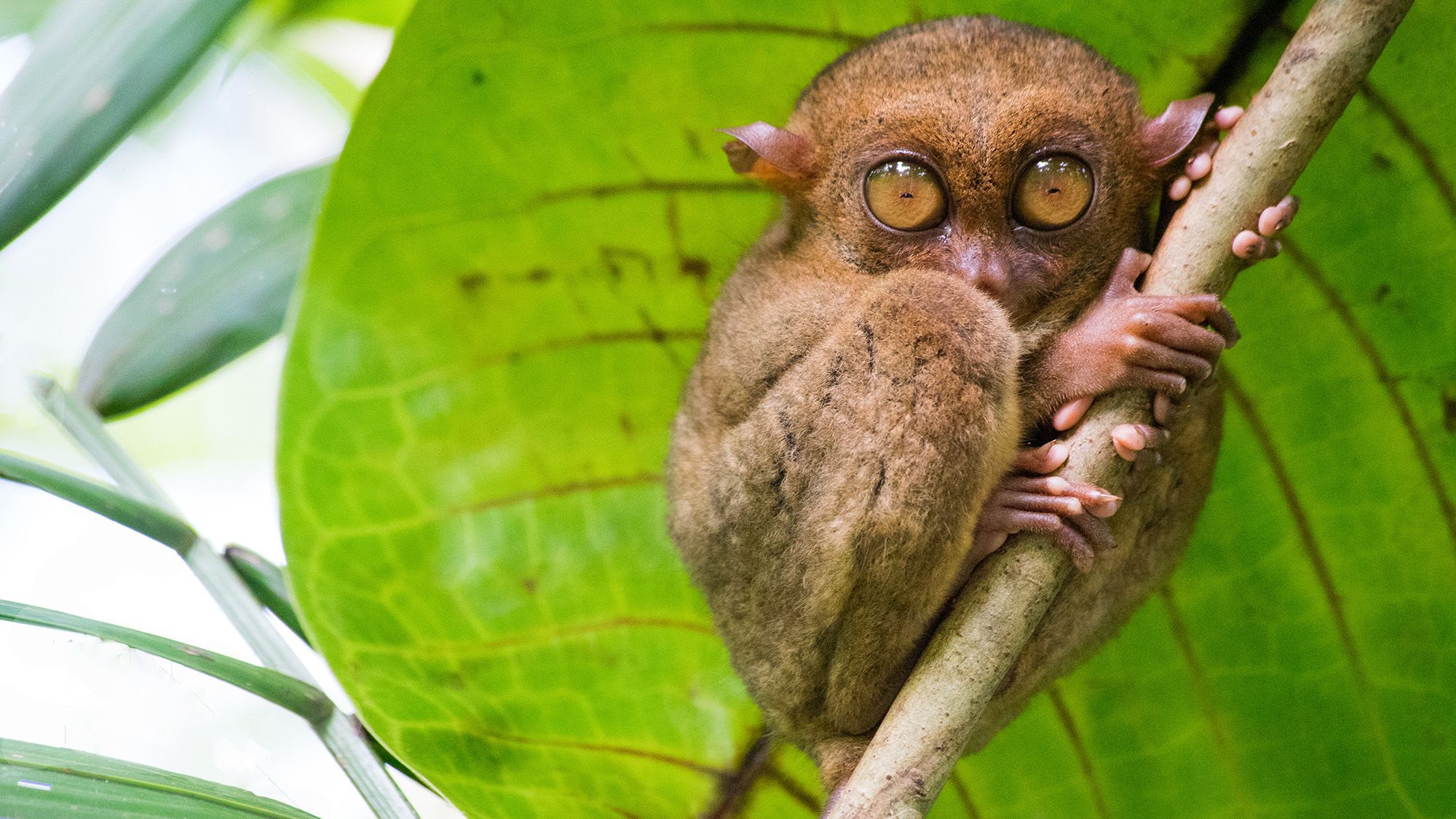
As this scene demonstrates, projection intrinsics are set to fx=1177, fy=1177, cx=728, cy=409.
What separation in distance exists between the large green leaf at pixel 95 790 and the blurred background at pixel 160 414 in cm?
18

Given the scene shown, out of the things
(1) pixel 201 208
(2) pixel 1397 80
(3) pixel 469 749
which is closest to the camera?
(2) pixel 1397 80

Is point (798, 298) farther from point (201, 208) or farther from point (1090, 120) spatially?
point (201, 208)

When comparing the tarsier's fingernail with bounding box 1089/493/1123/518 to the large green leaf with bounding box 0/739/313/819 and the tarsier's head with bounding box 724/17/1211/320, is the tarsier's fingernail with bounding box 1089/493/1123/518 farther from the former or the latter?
the large green leaf with bounding box 0/739/313/819

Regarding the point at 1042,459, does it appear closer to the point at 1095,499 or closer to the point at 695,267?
the point at 1095,499

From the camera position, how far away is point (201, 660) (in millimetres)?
1817

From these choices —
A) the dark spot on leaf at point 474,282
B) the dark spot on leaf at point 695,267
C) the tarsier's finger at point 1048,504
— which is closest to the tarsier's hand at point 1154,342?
the tarsier's finger at point 1048,504

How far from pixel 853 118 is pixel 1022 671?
1.03m

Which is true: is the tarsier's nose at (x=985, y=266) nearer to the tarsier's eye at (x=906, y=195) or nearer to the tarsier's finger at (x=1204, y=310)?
the tarsier's eye at (x=906, y=195)

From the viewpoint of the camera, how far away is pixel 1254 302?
210cm

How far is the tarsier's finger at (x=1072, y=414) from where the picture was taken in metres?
1.82

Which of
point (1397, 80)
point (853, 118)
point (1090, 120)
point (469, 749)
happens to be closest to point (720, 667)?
point (469, 749)

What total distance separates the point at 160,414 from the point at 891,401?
2.76m

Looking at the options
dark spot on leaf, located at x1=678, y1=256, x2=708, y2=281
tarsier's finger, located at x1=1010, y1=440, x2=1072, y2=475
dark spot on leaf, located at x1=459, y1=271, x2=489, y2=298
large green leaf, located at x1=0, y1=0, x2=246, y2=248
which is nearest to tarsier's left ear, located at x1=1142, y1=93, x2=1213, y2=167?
tarsier's finger, located at x1=1010, y1=440, x2=1072, y2=475

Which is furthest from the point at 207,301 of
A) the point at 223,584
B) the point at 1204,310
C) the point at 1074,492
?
the point at 1204,310
